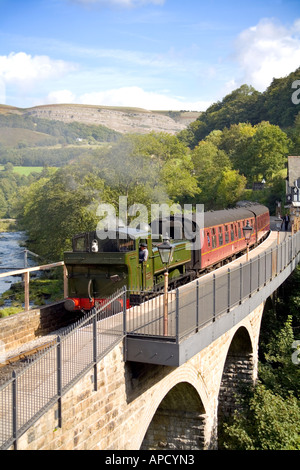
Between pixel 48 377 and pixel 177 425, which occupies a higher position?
pixel 48 377

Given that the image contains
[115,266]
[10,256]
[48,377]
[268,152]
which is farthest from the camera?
[268,152]

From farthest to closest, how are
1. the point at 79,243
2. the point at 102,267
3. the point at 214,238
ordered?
the point at 214,238
the point at 79,243
the point at 102,267

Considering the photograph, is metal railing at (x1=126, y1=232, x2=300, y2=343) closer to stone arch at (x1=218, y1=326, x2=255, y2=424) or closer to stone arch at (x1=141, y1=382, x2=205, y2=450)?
stone arch at (x1=141, y1=382, x2=205, y2=450)

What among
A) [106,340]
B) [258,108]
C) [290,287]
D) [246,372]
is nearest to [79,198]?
[290,287]

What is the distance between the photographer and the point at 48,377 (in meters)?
7.45

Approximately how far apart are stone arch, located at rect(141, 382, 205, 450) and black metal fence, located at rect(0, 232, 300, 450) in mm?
2862

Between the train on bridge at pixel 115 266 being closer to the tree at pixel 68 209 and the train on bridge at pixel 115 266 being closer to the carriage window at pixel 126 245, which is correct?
the carriage window at pixel 126 245

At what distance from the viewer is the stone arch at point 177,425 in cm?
1323

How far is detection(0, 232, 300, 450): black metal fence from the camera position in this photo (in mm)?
6717

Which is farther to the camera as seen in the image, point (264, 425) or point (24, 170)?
point (24, 170)

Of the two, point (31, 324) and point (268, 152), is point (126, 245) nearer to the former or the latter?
point (31, 324)

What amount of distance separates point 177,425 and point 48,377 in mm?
7194

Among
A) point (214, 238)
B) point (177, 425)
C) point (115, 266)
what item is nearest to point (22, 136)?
point (214, 238)
